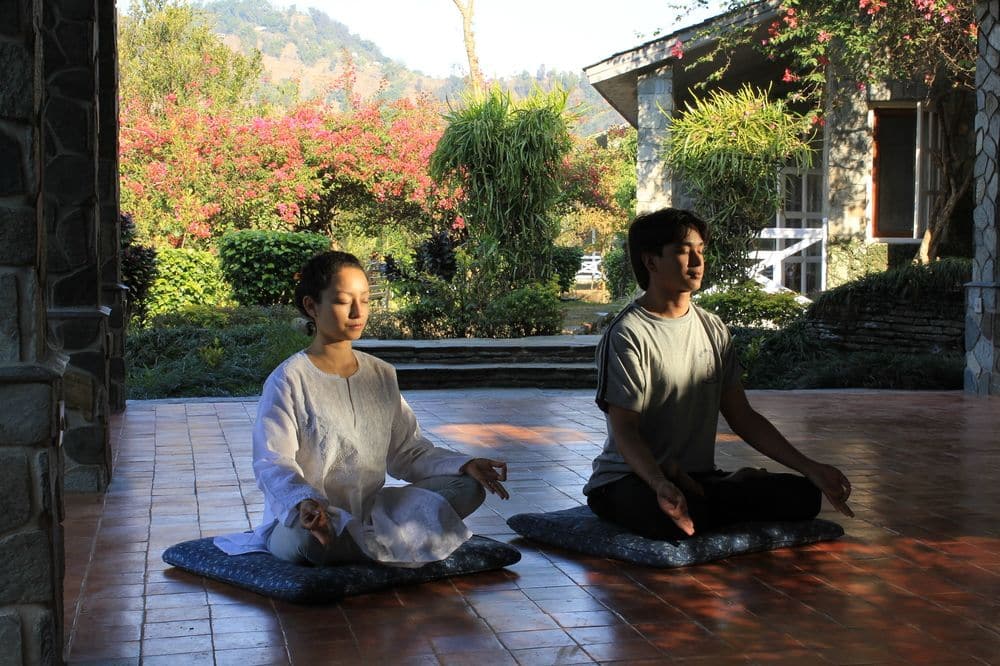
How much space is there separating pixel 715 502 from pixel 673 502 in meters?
0.45

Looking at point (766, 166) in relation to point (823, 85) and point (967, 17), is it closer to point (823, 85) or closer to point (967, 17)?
point (823, 85)

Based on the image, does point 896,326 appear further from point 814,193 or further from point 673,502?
point 673,502

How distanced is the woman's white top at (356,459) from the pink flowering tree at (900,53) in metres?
10.8

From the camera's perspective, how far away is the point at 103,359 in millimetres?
6375

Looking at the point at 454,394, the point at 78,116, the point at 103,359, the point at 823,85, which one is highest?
the point at 823,85

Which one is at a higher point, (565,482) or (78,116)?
(78,116)

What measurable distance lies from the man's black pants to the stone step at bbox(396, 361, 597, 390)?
21.1ft

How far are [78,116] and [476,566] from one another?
3102 millimetres

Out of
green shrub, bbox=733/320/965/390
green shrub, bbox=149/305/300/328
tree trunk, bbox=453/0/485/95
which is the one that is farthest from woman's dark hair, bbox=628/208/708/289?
tree trunk, bbox=453/0/485/95

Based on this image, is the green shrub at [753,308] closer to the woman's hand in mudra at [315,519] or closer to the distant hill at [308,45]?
the woman's hand in mudra at [315,519]

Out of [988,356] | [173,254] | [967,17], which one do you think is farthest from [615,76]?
[988,356]

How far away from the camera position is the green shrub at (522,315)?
1331cm

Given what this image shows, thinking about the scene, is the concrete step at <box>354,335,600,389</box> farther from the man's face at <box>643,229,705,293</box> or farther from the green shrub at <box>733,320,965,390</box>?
the man's face at <box>643,229,705,293</box>

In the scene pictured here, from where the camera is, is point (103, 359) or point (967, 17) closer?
point (103, 359)
